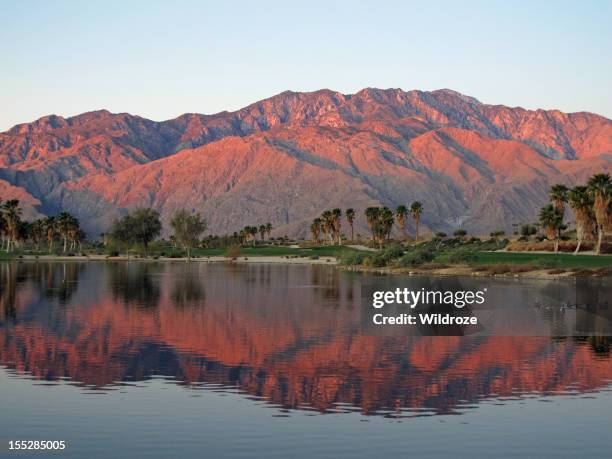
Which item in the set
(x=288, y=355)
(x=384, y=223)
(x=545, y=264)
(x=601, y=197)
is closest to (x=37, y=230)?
(x=384, y=223)

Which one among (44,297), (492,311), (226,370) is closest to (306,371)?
(226,370)

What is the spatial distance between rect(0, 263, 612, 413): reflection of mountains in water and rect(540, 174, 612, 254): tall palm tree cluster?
5459 cm

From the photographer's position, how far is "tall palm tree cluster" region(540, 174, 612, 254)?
309ft

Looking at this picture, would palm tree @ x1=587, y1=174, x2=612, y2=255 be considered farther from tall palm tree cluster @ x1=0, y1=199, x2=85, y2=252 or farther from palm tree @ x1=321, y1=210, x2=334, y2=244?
tall palm tree cluster @ x1=0, y1=199, x2=85, y2=252

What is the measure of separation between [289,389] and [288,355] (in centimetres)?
619

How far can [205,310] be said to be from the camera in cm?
4681

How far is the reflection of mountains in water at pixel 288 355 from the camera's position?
77.6ft

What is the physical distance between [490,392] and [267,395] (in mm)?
6011

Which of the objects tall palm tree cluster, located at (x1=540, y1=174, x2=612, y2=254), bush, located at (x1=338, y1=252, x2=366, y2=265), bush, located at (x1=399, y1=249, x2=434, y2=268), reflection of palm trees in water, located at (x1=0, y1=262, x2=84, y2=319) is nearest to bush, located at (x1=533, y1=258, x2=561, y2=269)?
bush, located at (x1=399, y1=249, x2=434, y2=268)

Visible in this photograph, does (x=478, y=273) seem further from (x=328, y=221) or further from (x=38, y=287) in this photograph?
(x=328, y=221)

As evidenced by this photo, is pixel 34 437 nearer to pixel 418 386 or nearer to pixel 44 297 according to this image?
pixel 418 386

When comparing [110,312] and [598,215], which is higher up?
[598,215]

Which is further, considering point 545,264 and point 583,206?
point 583,206

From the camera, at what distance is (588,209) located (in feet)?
327
